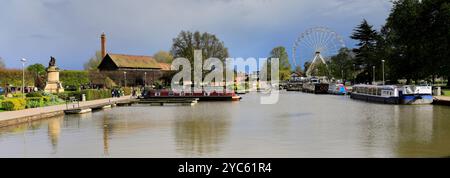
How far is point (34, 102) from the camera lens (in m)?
45.6

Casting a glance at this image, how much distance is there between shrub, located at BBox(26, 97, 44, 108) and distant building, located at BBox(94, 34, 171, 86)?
63838 mm

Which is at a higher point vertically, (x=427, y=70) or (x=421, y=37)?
(x=421, y=37)

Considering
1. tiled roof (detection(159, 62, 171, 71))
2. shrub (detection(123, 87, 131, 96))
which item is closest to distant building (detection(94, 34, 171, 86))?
tiled roof (detection(159, 62, 171, 71))

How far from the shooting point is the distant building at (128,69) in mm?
114075

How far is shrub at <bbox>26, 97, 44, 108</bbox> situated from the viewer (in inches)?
1745

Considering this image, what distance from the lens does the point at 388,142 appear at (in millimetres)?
22094

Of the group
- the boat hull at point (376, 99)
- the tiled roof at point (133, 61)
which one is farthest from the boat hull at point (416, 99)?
the tiled roof at point (133, 61)

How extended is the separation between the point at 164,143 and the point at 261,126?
9.19 m

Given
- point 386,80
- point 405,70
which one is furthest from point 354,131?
point 386,80

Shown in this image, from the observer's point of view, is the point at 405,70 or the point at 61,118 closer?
the point at 61,118

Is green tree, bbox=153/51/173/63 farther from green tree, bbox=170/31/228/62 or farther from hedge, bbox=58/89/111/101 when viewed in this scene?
hedge, bbox=58/89/111/101
